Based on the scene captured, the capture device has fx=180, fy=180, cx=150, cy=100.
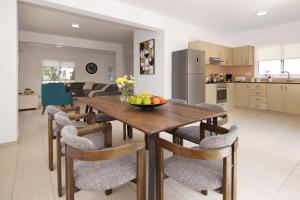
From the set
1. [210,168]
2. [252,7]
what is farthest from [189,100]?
[210,168]

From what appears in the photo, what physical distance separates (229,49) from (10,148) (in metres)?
6.36

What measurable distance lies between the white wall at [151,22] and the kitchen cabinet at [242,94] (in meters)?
1.69

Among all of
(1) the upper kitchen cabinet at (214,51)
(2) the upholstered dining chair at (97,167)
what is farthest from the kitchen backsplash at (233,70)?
(2) the upholstered dining chair at (97,167)

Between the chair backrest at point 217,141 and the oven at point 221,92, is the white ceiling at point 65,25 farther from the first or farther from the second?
the chair backrest at point 217,141

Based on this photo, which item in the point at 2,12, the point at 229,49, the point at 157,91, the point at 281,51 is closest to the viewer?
the point at 2,12

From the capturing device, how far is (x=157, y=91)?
4.98m

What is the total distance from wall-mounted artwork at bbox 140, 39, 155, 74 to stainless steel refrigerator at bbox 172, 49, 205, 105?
617 millimetres

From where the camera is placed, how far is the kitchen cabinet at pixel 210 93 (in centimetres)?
515

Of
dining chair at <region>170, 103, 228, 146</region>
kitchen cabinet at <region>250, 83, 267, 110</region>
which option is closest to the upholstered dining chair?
dining chair at <region>170, 103, 228, 146</region>

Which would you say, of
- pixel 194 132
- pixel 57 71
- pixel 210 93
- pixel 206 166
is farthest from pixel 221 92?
pixel 57 71

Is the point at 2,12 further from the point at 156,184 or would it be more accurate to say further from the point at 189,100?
the point at 189,100

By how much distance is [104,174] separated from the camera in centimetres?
116

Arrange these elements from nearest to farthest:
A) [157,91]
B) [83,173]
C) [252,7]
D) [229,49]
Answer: [83,173] → [252,7] → [157,91] → [229,49]

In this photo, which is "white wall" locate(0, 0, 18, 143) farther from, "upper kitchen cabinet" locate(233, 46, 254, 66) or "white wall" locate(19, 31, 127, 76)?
"upper kitchen cabinet" locate(233, 46, 254, 66)
